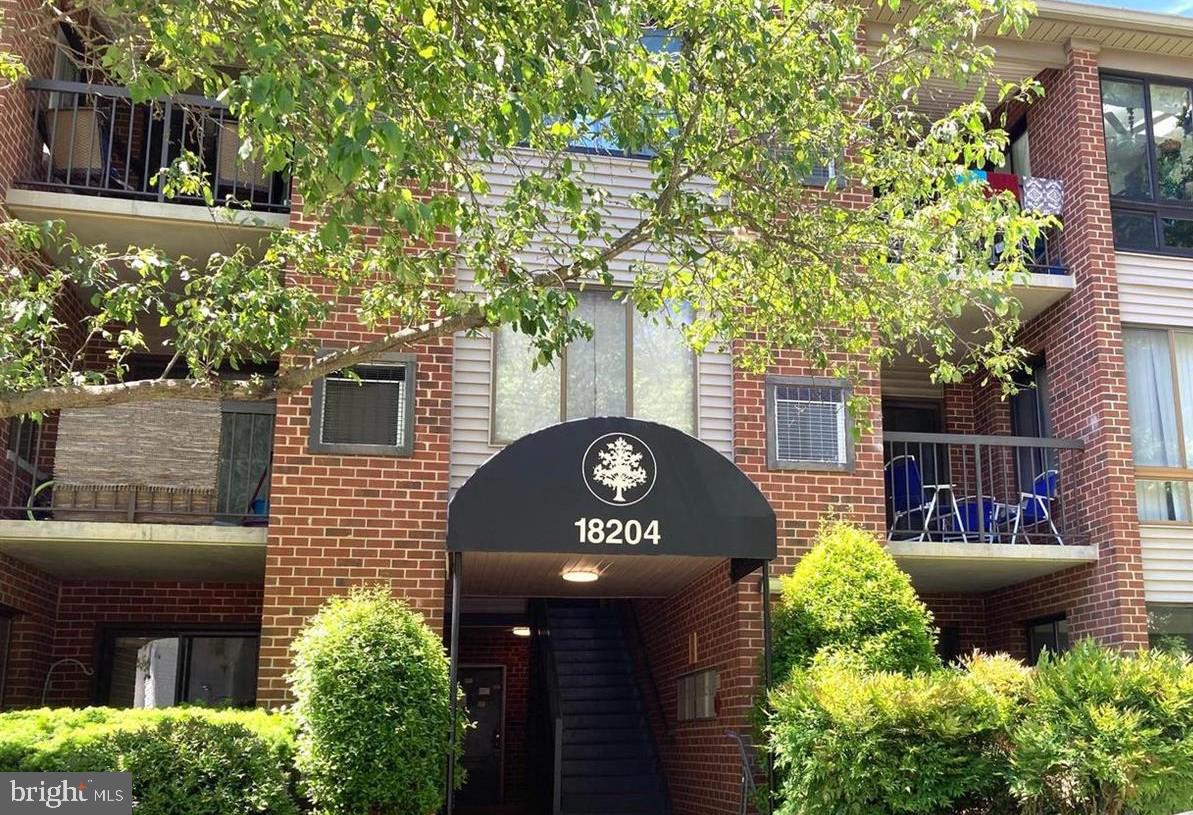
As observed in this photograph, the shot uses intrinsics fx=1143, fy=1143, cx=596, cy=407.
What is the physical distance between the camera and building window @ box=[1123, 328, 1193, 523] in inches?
477

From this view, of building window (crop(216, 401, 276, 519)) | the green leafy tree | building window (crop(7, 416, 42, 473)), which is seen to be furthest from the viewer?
building window (crop(216, 401, 276, 519))

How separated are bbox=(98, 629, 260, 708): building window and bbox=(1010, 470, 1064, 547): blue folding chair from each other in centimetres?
820

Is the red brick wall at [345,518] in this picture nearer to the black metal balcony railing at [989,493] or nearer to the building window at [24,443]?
the building window at [24,443]

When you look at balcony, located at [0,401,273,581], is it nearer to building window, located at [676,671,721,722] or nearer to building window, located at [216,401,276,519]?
building window, located at [216,401,276,519]

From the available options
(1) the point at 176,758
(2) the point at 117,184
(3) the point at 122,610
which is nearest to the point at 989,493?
(1) the point at 176,758

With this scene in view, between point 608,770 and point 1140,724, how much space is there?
609 cm

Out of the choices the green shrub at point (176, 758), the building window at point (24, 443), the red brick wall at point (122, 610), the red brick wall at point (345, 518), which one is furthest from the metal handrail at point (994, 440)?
the building window at point (24, 443)

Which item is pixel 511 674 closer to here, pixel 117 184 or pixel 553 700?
pixel 553 700

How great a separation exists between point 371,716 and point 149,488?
353 centimetres

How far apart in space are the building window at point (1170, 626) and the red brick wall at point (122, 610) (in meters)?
9.48

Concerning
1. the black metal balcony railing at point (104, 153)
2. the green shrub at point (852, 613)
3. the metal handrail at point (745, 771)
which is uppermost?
the black metal balcony railing at point (104, 153)

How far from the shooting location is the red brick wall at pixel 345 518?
973 centimetres

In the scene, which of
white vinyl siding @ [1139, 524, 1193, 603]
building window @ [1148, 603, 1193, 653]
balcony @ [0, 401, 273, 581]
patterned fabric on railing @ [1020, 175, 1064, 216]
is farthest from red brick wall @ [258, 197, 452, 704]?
building window @ [1148, 603, 1193, 653]

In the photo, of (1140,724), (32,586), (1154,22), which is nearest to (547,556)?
(1140,724)
